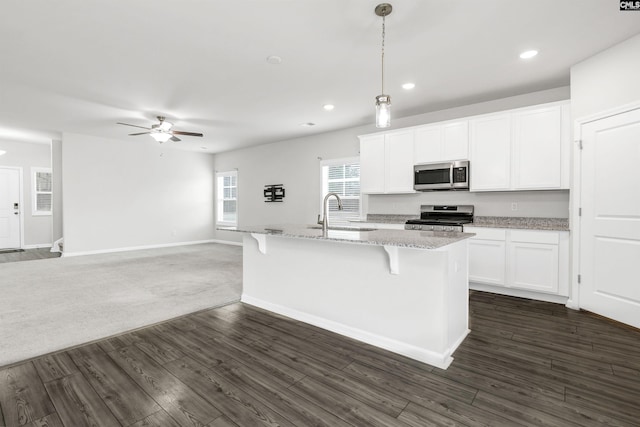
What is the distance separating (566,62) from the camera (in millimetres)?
3340

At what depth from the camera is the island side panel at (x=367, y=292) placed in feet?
7.41

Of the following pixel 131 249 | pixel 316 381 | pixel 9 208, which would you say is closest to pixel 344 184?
pixel 316 381

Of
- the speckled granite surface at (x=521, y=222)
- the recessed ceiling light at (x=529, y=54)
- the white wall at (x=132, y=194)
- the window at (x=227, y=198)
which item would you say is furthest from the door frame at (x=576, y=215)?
the white wall at (x=132, y=194)

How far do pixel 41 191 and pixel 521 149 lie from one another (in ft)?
35.9

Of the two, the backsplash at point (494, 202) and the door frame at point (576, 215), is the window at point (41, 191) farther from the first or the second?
the door frame at point (576, 215)

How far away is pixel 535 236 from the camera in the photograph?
369 centimetres

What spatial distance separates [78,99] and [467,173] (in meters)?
5.67

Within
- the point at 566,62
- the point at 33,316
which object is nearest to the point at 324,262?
the point at 33,316

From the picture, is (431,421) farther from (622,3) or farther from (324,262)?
(622,3)

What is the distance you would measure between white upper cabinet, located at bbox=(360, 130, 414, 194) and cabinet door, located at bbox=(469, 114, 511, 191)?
0.91 meters

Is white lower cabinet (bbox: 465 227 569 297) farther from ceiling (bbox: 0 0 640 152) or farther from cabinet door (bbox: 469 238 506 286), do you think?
ceiling (bbox: 0 0 640 152)

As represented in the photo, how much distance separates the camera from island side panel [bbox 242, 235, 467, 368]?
226 cm

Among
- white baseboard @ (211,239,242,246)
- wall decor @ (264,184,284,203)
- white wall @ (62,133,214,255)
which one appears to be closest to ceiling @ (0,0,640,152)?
white wall @ (62,133,214,255)

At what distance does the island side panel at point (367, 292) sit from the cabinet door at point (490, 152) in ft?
6.52
